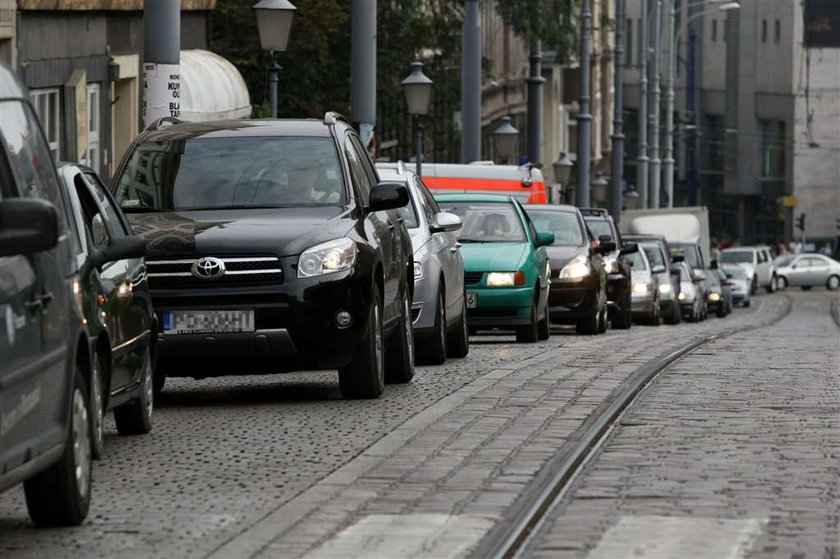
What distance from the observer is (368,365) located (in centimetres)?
1398

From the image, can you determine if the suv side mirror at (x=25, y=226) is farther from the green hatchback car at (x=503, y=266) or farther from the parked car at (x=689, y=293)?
the parked car at (x=689, y=293)

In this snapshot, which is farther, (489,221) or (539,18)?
(539,18)

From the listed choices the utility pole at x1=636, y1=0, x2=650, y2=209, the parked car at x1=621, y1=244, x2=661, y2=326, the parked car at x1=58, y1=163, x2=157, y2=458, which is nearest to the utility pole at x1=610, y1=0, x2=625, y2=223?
the utility pole at x1=636, y1=0, x2=650, y2=209

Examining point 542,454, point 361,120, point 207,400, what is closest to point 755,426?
point 542,454

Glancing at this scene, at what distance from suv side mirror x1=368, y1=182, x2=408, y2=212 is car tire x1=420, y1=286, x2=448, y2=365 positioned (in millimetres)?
3334

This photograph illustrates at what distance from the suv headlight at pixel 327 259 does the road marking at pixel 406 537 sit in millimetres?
4461

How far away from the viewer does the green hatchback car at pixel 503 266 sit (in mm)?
23000

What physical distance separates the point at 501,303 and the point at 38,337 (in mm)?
14870

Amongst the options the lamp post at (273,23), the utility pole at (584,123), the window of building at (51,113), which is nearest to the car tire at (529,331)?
the lamp post at (273,23)

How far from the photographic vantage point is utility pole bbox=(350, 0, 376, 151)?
29578mm

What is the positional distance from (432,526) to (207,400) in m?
6.03

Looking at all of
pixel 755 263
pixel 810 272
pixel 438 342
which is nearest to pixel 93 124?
pixel 438 342

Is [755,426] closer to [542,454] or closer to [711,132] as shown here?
[542,454]

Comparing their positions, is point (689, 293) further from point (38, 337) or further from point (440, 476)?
point (38, 337)
